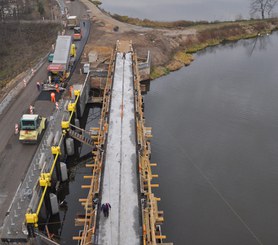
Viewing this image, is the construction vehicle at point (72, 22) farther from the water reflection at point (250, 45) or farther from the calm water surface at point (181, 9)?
the calm water surface at point (181, 9)

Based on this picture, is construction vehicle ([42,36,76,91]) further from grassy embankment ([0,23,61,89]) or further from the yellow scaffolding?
the yellow scaffolding

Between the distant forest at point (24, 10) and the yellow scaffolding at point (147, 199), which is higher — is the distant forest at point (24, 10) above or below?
above

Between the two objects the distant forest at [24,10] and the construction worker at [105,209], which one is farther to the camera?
the distant forest at [24,10]

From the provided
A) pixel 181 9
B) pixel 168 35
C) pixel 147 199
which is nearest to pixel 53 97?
pixel 147 199

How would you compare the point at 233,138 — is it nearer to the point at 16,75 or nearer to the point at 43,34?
the point at 16,75

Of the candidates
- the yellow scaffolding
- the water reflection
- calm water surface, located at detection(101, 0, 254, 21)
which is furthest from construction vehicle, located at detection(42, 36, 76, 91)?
calm water surface, located at detection(101, 0, 254, 21)

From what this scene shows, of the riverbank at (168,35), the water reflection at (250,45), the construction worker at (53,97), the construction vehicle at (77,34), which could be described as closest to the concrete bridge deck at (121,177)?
the construction worker at (53,97)
